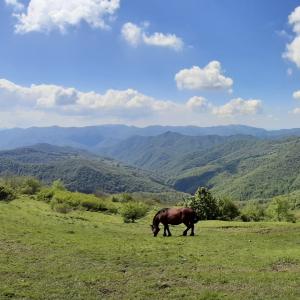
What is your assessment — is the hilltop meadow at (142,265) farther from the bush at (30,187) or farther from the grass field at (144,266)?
the bush at (30,187)

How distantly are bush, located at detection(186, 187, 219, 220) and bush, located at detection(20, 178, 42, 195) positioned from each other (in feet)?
105

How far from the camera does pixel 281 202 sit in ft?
325

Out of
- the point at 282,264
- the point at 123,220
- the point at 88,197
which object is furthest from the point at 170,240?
the point at 88,197

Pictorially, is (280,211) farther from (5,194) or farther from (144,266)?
(144,266)

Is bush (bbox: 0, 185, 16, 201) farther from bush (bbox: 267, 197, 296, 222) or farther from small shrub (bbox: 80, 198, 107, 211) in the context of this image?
bush (bbox: 267, 197, 296, 222)

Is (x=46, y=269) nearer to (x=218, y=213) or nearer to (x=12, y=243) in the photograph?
(x=12, y=243)

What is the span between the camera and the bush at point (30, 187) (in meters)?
78.9

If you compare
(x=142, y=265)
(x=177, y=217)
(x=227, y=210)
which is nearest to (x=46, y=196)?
(x=227, y=210)

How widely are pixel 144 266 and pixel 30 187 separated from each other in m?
64.3

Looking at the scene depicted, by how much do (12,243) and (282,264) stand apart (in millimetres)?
16832

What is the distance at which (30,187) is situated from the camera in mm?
81125

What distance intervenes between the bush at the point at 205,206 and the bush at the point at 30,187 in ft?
105

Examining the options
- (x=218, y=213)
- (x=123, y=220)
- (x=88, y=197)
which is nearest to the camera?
(x=123, y=220)

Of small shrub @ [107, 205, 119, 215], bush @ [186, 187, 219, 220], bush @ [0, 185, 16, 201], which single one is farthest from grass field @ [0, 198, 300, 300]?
bush @ [186, 187, 219, 220]
